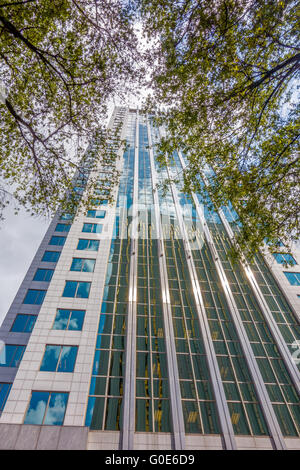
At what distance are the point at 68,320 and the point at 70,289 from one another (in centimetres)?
306

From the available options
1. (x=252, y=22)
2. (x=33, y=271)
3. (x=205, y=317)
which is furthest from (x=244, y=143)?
(x=33, y=271)

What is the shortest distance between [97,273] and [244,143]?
55.2 ft

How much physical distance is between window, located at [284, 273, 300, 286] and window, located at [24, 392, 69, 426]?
76.5ft

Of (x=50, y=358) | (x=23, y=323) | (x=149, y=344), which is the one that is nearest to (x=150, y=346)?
(x=149, y=344)

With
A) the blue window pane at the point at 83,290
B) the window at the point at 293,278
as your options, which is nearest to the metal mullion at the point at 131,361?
the blue window pane at the point at 83,290

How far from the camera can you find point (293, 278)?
23.5 meters

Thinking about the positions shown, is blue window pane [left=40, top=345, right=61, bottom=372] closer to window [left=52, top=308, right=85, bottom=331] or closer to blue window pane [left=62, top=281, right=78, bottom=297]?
window [left=52, top=308, right=85, bottom=331]

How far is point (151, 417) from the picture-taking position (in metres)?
14.1

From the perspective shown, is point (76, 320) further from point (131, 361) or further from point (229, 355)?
point (229, 355)

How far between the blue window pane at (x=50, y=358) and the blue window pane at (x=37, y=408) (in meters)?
1.49

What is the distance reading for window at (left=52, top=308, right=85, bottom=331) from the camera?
17.3 metres
